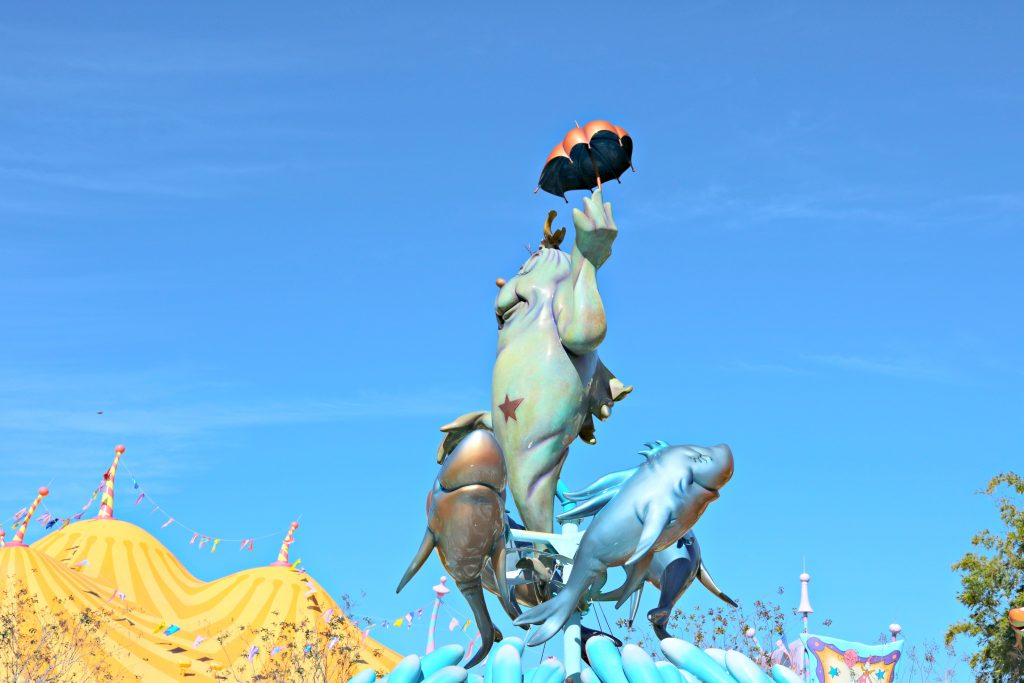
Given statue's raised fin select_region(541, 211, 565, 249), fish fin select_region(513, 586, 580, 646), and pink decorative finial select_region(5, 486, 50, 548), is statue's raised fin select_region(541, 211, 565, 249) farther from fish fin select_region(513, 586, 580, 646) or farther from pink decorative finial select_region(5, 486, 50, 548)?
A: pink decorative finial select_region(5, 486, 50, 548)

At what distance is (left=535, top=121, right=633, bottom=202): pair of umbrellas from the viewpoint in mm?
10617

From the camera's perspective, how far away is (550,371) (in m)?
10.0

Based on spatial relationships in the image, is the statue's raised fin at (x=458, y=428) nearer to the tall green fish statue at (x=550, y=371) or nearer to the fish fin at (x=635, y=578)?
the tall green fish statue at (x=550, y=371)

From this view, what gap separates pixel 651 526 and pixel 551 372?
1.95 meters

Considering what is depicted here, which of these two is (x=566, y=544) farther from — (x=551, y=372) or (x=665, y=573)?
(x=551, y=372)

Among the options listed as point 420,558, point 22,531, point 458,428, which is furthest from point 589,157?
point 22,531

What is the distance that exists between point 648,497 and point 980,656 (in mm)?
12707

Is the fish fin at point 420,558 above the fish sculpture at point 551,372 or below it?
below

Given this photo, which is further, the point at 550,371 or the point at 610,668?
the point at 550,371

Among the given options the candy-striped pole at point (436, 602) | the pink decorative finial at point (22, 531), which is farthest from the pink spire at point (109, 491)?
the candy-striped pole at point (436, 602)

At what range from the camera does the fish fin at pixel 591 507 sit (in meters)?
9.52

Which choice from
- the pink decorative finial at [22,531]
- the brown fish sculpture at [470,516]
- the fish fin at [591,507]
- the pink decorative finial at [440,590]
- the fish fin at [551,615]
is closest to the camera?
the brown fish sculpture at [470,516]

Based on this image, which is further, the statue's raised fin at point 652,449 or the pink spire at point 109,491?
the pink spire at point 109,491

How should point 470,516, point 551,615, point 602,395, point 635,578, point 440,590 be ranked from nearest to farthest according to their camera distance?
point 470,516 → point 551,615 → point 635,578 → point 602,395 → point 440,590
